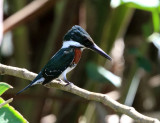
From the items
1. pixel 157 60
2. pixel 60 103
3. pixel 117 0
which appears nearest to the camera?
pixel 117 0

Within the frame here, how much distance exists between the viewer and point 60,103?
7.15 feet

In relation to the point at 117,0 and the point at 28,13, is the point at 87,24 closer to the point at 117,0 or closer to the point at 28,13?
the point at 28,13

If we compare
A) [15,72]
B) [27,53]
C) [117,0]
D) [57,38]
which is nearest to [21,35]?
[27,53]

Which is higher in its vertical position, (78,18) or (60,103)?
(78,18)

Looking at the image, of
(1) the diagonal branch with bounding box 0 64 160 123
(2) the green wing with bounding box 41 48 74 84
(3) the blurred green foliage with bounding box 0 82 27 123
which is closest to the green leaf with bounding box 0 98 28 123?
(3) the blurred green foliage with bounding box 0 82 27 123

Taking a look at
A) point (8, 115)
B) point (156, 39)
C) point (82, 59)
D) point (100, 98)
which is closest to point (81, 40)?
point (100, 98)

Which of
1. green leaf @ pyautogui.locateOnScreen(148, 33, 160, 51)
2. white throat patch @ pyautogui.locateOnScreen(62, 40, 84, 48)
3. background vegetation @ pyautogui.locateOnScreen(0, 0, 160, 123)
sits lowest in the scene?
background vegetation @ pyautogui.locateOnScreen(0, 0, 160, 123)

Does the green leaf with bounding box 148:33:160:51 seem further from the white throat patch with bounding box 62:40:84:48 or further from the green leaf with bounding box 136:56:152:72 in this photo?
the white throat patch with bounding box 62:40:84:48

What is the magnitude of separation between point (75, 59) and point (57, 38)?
2.60ft

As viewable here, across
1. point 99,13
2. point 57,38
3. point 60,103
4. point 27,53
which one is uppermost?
point 99,13

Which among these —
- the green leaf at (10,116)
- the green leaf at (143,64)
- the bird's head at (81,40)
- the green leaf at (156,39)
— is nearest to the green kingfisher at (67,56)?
the bird's head at (81,40)

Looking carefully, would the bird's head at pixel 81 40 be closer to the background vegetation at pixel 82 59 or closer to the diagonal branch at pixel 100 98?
the diagonal branch at pixel 100 98

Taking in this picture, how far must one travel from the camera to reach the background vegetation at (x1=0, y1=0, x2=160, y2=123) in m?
1.89

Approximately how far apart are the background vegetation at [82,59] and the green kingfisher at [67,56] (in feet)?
1.66
